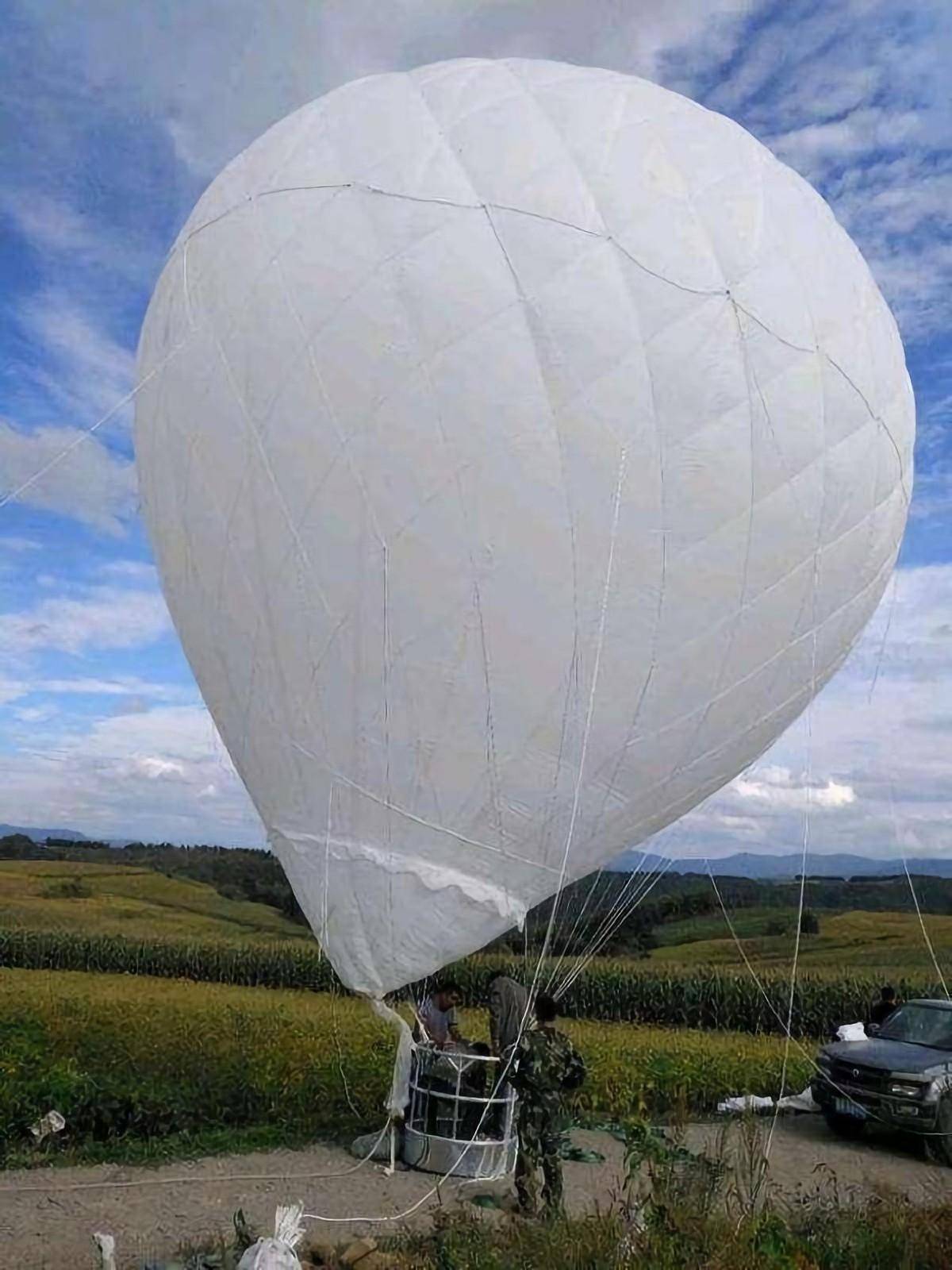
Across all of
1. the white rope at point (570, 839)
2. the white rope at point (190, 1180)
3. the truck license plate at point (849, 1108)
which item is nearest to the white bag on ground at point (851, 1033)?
the truck license plate at point (849, 1108)

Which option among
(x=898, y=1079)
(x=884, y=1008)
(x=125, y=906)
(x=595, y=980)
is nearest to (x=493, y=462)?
(x=898, y=1079)

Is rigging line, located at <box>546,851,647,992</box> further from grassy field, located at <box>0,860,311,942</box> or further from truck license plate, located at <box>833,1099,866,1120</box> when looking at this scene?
grassy field, located at <box>0,860,311,942</box>

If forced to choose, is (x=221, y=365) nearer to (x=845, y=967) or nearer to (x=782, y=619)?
(x=782, y=619)

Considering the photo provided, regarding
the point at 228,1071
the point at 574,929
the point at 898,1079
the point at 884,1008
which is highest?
the point at 574,929

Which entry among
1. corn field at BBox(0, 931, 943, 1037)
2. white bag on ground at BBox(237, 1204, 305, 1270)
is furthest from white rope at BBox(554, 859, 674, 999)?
corn field at BBox(0, 931, 943, 1037)

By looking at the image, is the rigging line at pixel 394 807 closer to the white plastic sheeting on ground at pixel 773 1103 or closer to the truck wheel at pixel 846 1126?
the white plastic sheeting on ground at pixel 773 1103

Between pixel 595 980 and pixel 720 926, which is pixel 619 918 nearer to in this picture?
pixel 595 980

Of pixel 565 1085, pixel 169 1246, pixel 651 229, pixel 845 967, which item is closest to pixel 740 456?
pixel 651 229
